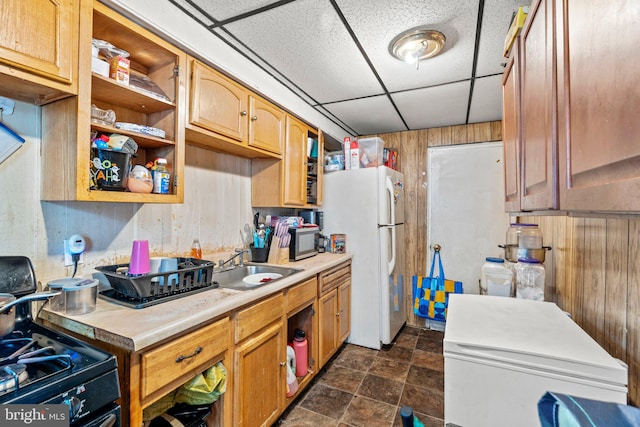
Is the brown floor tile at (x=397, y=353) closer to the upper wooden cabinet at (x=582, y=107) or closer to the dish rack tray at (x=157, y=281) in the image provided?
the dish rack tray at (x=157, y=281)

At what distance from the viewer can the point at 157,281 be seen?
125 cm

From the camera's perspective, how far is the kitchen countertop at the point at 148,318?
3.10 ft

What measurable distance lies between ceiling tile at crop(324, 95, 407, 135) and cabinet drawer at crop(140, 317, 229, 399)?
81.6 inches

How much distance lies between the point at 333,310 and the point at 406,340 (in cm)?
108

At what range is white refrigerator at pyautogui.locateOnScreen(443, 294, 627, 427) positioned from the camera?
87 centimetres

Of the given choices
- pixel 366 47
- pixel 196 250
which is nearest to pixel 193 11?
pixel 366 47

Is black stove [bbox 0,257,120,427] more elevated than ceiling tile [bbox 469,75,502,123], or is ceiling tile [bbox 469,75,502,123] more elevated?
ceiling tile [bbox 469,75,502,123]

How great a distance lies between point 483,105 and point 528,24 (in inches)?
70.0

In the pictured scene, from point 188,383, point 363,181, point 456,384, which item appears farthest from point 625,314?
point 363,181

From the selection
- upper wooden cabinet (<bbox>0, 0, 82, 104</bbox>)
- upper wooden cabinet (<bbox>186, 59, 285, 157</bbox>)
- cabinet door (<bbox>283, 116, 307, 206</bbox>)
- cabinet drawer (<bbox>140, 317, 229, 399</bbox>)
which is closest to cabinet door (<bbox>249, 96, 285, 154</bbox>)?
upper wooden cabinet (<bbox>186, 59, 285, 157</bbox>)

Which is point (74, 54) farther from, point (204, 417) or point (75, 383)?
point (204, 417)

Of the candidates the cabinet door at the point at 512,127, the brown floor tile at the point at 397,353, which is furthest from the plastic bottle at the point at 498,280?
the brown floor tile at the point at 397,353

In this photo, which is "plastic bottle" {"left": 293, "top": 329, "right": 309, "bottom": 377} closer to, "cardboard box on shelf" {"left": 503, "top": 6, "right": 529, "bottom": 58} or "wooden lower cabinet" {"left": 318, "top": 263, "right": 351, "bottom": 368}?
"wooden lower cabinet" {"left": 318, "top": 263, "right": 351, "bottom": 368}
